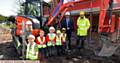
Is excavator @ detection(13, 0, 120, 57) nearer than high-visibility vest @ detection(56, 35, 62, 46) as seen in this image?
Yes

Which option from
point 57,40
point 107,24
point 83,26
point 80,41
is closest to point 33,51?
point 57,40

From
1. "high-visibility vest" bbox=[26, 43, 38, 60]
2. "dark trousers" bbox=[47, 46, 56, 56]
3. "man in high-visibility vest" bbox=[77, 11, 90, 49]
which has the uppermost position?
"man in high-visibility vest" bbox=[77, 11, 90, 49]

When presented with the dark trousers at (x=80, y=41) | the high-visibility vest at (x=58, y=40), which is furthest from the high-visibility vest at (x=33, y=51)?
the dark trousers at (x=80, y=41)

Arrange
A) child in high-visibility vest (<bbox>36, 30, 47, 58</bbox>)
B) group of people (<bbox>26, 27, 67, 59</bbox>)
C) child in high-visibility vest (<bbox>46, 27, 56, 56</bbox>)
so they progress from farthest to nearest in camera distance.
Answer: child in high-visibility vest (<bbox>46, 27, 56, 56</bbox>)
group of people (<bbox>26, 27, 67, 59</bbox>)
child in high-visibility vest (<bbox>36, 30, 47, 58</bbox>)

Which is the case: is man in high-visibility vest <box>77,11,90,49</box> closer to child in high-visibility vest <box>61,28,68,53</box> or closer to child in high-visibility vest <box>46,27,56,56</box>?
child in high-visibility vest <box>61,28,68,53</box>

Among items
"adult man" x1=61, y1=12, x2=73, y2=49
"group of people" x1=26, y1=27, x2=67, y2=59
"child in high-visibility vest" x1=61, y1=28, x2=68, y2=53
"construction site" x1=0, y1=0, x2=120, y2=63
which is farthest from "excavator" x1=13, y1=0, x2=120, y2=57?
"adult man" x1=61, y1=12, x2=73, y2=49

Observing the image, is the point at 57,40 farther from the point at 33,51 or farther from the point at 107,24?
the point at 33,51

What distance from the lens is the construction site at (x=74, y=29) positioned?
856cm

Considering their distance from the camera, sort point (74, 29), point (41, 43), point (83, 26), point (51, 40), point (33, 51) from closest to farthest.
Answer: point (33, 51) → point (41, 43) → point (51, 40) → point (83, 26) → point (74, 29)

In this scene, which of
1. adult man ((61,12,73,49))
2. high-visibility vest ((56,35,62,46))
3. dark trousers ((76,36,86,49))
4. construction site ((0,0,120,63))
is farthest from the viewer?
adult man ((61,12,73,49))

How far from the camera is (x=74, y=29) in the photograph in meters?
11.6

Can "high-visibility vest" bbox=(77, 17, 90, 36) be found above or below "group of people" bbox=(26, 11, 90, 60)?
above

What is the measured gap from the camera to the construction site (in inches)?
337

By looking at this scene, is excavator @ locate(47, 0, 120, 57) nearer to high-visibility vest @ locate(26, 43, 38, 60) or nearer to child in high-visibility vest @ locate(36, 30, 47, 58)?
child in high-visibility vest @ locate(36, 30, 47, 58)
